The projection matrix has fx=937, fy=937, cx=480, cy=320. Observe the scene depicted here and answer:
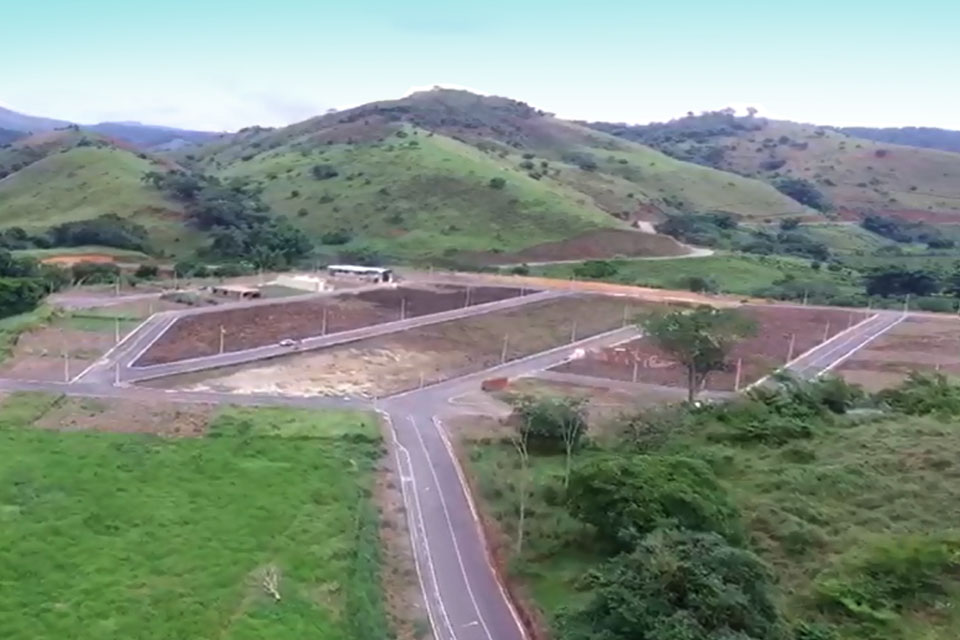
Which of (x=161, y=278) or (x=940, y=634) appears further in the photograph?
(x=161, y=278)

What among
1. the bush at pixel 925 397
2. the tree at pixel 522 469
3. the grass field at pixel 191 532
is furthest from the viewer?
the bush at pixel 925 397

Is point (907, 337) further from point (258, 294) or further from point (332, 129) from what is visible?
point (332, 129)

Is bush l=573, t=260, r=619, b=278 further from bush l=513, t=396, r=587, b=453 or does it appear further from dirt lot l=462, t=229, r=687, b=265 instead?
bush l=513, t=396, r=587, b=453

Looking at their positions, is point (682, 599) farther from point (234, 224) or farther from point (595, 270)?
point (234, 224)

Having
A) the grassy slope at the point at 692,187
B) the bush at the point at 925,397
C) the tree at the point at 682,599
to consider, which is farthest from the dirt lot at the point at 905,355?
the grassy slope at the point at 692,187

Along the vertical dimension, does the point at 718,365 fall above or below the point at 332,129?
below

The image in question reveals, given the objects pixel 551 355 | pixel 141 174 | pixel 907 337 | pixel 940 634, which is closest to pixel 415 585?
pixel 940 634

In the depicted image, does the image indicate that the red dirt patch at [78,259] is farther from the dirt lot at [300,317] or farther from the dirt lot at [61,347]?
the dirt lot at [300,317]
